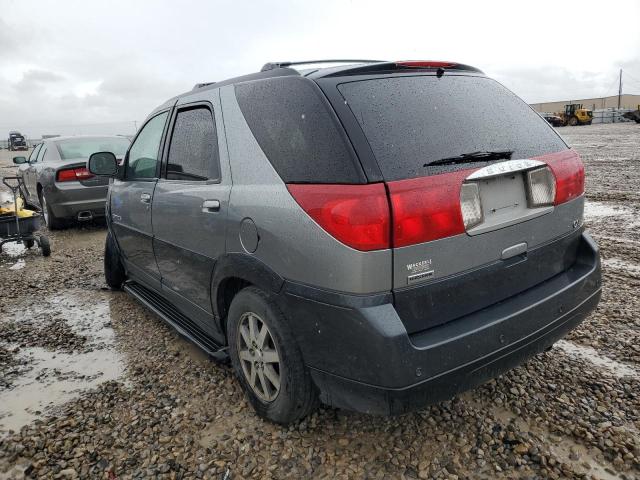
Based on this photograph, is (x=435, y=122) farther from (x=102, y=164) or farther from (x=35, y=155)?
(x=35, y=155)

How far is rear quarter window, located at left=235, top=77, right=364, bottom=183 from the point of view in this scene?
1969mm

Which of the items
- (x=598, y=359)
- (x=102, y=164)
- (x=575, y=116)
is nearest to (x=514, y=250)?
(x=598, y=359)

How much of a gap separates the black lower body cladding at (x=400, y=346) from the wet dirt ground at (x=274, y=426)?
1.41 ft

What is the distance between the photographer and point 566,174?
8.01ft

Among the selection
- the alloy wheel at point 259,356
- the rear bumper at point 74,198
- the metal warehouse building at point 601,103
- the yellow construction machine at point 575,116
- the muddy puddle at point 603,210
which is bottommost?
the muddy puddle at point 603,210

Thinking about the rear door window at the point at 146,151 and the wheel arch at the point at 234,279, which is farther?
the rear door window at the point at 146,151

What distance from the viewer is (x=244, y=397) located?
2.84 m

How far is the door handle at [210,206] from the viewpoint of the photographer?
2592mm

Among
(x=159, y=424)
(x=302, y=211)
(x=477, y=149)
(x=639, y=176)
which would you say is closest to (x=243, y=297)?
(x=302, y=211)

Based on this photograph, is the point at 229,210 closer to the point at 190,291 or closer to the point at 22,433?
the point at 190,291

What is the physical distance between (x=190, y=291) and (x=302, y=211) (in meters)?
1.39

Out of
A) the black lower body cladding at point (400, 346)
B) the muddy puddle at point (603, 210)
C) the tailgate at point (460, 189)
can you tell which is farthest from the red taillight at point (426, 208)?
the muddy puddle at point (603, 210)

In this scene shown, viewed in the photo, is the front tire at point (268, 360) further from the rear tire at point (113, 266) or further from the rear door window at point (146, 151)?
the rear tire at point (113, 266)

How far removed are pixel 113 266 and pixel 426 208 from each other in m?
3.85
